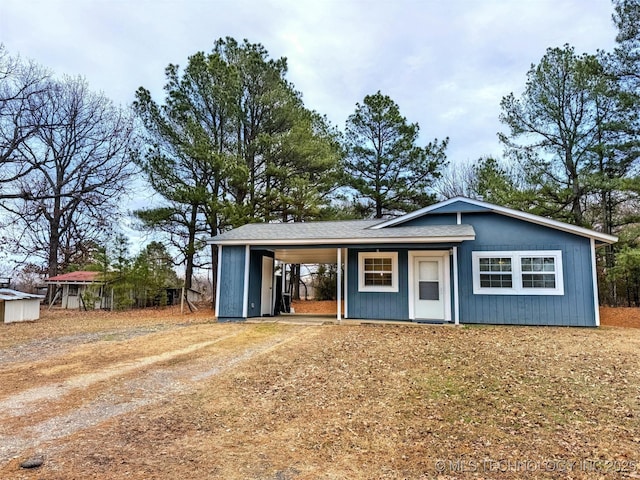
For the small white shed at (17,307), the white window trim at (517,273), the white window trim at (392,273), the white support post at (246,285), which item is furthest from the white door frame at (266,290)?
the small white shed at (17,307)

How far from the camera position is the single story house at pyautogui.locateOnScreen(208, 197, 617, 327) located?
9.84 metres

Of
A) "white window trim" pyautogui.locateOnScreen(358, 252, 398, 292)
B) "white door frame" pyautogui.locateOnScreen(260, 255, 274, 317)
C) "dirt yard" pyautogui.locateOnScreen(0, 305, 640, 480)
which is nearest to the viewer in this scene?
"dirt yard" pyautogui.locateOnScreen(0, 305, 640, 480)

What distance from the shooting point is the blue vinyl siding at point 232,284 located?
11.1 metres

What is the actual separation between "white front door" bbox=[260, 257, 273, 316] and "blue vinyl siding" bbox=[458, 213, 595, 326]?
5.83 meters

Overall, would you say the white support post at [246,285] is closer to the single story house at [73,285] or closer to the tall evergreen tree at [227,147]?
the tall evergreen tree at [227,147]

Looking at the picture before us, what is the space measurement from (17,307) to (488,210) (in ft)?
47.1

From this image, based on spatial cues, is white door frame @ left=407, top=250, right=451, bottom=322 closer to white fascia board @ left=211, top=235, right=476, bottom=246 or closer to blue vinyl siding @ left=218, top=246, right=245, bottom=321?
white fascia board @ left=211, top=235, right=476, bottom=246

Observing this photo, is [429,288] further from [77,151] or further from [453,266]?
[77,151]

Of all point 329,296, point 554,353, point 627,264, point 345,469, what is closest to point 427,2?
point 554,353

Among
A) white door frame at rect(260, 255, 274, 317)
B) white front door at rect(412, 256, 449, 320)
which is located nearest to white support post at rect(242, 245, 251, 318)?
white door frame at rect(260, 255, 274, 317)

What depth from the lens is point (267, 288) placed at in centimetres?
1264

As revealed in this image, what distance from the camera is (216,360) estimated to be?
6188 mm

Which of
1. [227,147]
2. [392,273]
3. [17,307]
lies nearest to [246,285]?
[392,273]

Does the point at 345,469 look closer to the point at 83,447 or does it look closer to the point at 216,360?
the point at 83,447
